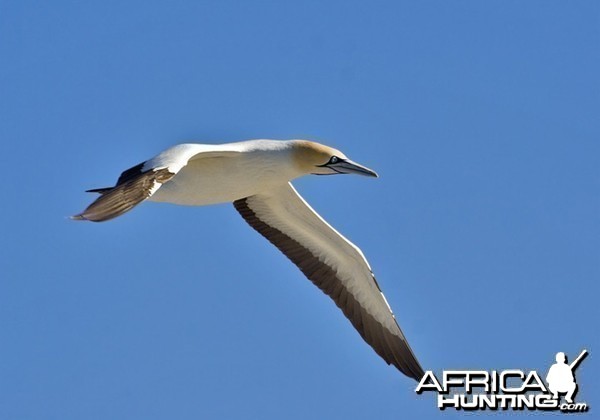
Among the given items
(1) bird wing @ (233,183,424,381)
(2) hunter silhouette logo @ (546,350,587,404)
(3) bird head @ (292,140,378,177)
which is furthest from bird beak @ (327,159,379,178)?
(2) hunter silhouette logo @ (546,350,587,404)

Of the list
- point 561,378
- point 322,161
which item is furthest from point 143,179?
point 561,378

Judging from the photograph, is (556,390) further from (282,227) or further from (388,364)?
(282,227)

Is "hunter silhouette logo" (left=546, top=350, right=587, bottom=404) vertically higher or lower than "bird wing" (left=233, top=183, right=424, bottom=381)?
lower

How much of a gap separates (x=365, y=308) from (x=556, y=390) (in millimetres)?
2809

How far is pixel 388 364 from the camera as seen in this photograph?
15.8 metres

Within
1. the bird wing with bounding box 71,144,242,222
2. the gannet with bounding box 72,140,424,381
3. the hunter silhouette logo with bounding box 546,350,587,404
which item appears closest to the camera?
the bird wing with bounding box 71,144,242,222

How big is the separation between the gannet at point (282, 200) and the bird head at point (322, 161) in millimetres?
11

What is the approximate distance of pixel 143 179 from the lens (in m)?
12.4

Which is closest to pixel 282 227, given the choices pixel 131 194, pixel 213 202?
pixel 213 202

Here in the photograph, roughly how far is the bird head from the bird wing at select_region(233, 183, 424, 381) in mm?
1015

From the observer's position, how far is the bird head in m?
14.5

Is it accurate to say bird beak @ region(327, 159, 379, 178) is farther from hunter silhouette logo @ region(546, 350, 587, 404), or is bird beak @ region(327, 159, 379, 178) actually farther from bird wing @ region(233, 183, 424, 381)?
hunter silhouette logo @ region(546, 350, 587, 404)

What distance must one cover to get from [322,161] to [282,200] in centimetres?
134

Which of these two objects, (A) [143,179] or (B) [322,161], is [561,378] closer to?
(B) [322,161]
